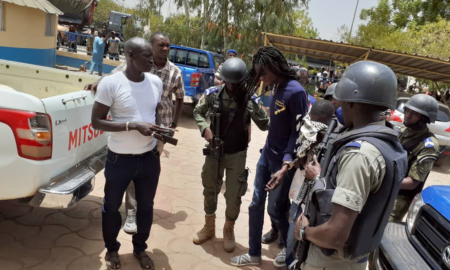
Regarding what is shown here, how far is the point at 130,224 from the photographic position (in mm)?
3244

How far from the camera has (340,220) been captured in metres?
1.39

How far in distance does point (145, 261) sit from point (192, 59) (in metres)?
6.81

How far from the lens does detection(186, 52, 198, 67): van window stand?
29.2 ft

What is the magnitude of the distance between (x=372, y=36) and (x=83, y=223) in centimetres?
2068

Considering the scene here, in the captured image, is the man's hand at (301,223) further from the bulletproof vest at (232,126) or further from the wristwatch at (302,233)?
the bulletproof vest at (232,126)

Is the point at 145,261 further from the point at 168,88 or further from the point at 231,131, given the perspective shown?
the point at 168,88

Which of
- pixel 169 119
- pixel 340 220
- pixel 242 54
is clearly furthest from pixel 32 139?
pixel 242 54

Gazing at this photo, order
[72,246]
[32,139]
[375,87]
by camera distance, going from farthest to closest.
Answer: [72,246] → [32,139] → [375,87]

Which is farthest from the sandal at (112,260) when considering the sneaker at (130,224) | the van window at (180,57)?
the van window at (180,57)

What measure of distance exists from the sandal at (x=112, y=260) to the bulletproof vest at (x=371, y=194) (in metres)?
1.80

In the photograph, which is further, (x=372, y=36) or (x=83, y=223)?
(x=372, y=36)

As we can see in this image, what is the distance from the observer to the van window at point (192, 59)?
8.89m

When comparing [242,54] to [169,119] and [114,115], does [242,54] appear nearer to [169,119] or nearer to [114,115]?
[169,119]

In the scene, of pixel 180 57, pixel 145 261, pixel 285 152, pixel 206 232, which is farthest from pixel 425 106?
pixel 180 57
